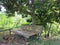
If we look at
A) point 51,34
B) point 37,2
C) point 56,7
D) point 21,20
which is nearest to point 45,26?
point 51,34

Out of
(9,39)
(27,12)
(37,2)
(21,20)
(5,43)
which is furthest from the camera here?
(21,20)

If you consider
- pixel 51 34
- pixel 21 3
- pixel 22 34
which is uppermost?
pixel 21 3

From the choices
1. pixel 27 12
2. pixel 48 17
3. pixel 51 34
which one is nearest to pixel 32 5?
pixel 27 12

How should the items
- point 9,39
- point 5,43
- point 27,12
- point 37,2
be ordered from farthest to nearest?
point 27,12 < point 37,2 < point 9,39 < point 5,43

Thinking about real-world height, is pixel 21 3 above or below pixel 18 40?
above

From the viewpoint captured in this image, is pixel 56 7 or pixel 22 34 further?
pixel 56 7

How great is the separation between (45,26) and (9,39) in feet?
8.44

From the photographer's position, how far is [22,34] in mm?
7012

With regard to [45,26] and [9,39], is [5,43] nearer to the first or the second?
[9,39]

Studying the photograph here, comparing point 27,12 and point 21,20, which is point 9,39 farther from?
point 21,20

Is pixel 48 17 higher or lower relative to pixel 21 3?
lower

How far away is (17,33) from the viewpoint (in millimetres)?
7211

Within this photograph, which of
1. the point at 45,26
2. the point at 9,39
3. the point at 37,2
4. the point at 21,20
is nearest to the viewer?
the point at 9,39

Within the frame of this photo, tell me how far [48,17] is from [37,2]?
1.28m
